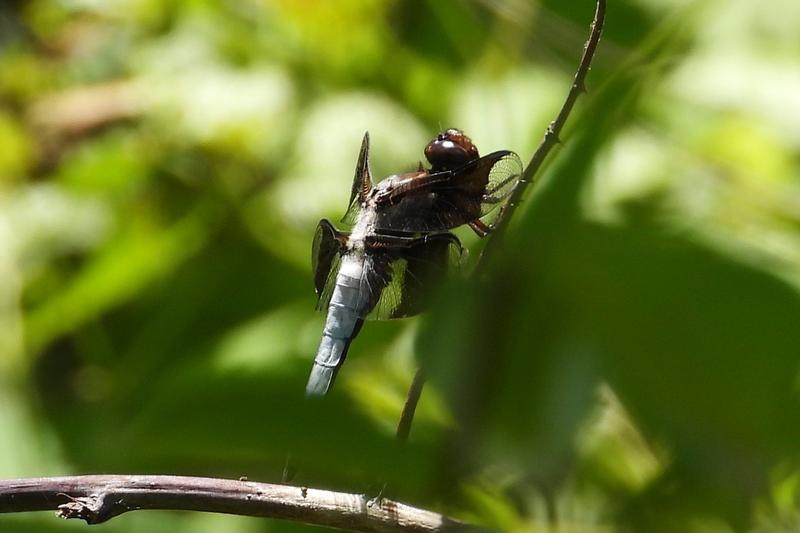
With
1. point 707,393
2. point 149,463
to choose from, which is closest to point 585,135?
point 707,393

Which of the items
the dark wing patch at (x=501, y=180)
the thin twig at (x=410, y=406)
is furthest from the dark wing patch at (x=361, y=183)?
the thin twig at (x=410, y=406)

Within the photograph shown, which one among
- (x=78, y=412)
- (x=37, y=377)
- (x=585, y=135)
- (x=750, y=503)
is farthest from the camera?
(x=37, y=377)

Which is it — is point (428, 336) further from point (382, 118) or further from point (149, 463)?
point (382, 118)

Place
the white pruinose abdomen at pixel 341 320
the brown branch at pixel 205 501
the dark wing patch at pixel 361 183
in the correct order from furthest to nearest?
the dark wing patch at pixel 361 183 < the white pruinose abdomen at pixel 341 320 < the brown branch at pixel 205 501

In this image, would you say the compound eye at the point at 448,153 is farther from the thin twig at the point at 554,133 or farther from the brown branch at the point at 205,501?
the brown branch at the point at 205,501

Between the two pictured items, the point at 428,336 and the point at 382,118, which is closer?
the point at 428,336

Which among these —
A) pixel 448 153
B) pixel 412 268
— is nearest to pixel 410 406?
pixel 412 268

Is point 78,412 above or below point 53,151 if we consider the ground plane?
below
